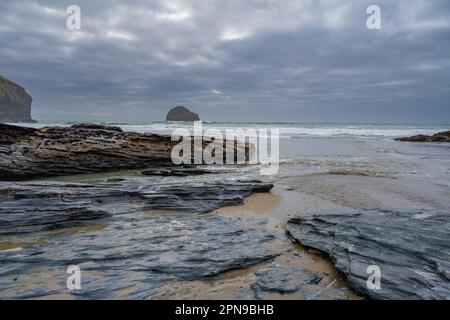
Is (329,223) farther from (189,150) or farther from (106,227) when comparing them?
(189,150)

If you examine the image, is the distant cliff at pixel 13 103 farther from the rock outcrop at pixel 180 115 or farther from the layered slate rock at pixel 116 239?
the layered slate rock at pixel 116 239

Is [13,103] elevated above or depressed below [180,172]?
above

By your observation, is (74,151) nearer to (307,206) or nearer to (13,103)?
(307,206)

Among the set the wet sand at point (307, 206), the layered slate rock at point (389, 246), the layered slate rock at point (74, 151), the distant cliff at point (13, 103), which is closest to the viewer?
the layered slate rock at point (389, 246)

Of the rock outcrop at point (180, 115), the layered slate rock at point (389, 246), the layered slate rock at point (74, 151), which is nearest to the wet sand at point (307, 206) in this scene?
the layered slate rock at point (389, 246)

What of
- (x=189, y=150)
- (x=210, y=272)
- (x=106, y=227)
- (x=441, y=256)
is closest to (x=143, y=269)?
(x=210, y=272)

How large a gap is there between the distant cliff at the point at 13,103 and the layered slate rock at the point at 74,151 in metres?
91.1

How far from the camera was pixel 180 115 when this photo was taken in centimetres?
11269

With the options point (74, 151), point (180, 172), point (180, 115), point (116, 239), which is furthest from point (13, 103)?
point (116, 239)

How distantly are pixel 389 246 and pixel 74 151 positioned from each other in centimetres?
973

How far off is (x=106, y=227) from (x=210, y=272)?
224cm

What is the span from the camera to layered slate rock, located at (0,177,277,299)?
314 cm

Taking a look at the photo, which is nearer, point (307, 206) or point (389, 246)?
point (389, 246)

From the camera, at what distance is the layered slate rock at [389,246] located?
9.36 ft
